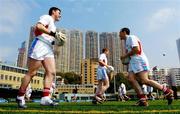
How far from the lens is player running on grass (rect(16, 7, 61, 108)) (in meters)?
6.33

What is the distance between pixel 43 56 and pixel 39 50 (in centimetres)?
18

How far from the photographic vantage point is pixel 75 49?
523ft

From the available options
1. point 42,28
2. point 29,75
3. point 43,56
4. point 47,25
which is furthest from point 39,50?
point 47,25

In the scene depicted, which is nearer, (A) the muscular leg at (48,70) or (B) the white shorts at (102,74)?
(A) the muscular leg at (48,70)

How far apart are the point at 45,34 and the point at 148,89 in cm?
2388

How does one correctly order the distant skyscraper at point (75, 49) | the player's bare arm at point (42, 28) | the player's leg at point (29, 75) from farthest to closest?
the distant skyscraper at point (75, 49), the player's bare arm at point (42, 28), the player's leg at point (29, 75)

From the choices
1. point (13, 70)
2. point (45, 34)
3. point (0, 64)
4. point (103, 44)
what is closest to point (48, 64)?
point (45, 34)

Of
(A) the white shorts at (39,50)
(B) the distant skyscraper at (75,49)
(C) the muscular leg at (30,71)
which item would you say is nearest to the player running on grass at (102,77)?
(A) the white shorts at (39,50)

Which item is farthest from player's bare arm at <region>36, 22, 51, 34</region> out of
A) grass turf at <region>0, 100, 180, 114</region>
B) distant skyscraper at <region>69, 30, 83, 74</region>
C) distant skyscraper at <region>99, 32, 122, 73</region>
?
distant skyscraper at <region>69, 30, 83, 74</region>

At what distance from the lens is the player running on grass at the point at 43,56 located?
20.8 feet

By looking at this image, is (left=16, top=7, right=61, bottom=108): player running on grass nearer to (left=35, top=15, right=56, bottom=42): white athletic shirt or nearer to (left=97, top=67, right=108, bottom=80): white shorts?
(left=35, top=15, right=56, bottom=42): white athletic shirt

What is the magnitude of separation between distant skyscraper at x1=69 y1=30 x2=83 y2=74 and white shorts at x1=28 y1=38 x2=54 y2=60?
499ft

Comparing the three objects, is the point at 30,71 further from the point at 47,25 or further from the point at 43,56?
the point at 47,25

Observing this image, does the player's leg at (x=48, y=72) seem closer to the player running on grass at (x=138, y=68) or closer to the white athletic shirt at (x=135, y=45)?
the player running on grass at (x=138, y=68)
